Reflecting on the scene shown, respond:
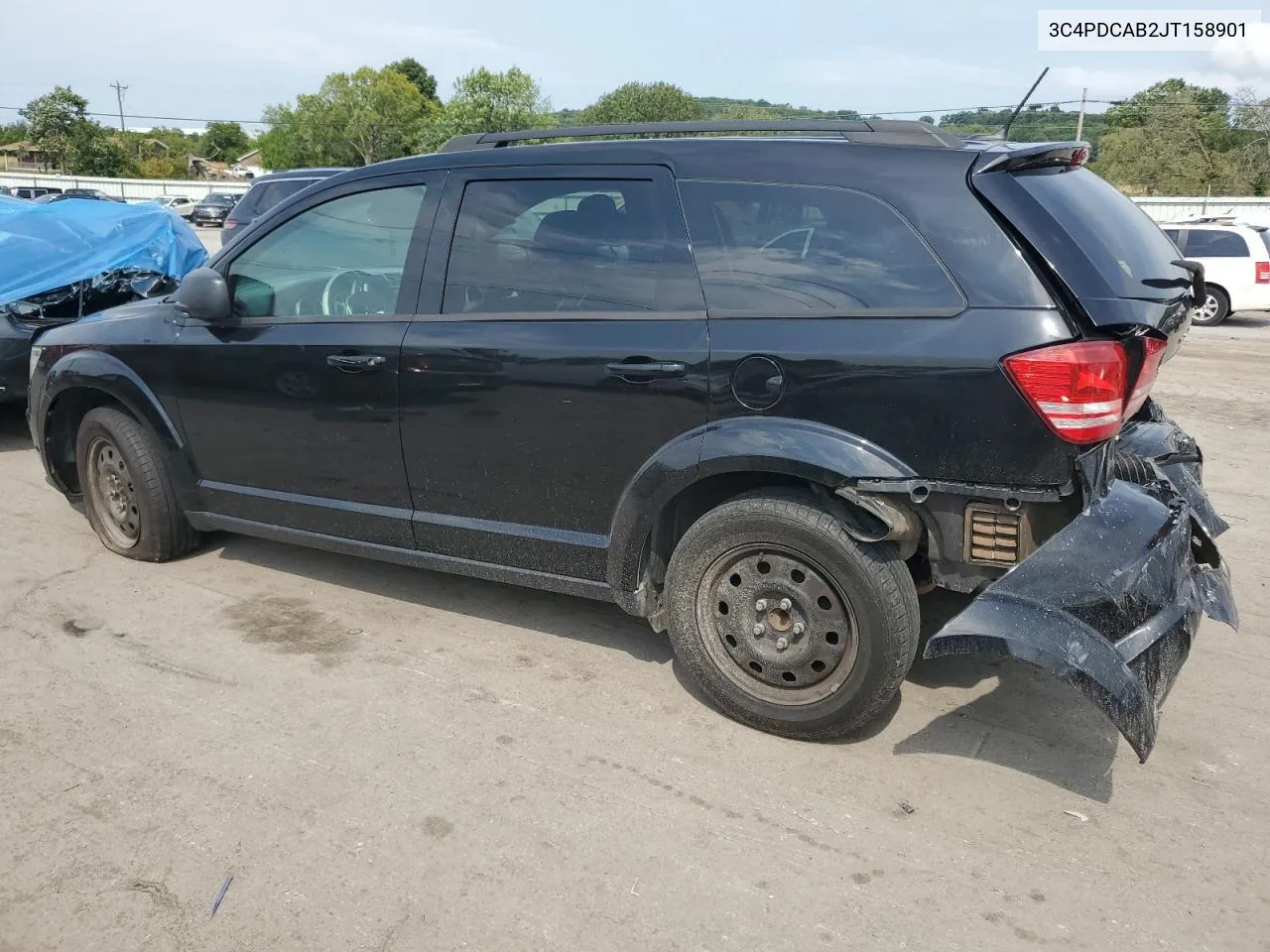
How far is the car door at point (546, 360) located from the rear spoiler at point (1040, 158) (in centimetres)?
102

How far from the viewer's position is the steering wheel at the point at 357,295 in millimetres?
4102

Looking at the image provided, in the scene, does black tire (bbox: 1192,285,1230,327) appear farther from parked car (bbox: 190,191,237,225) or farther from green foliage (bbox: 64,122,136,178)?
green foliage (bbox: 64,122,136,178)

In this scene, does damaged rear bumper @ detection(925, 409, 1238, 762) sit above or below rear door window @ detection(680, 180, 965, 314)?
below

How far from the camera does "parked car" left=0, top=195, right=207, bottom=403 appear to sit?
7332 mm

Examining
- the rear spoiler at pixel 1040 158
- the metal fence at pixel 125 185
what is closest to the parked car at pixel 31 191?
the metal fence at pixel 125 185

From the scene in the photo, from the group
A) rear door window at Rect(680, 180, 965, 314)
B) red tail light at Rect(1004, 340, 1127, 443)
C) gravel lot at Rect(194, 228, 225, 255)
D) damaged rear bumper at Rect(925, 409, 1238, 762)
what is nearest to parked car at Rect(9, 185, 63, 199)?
gravel lot at Rect(194, 228, 225, 255)

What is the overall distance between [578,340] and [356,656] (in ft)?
5.19

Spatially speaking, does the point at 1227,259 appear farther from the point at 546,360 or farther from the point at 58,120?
the point at 58,120

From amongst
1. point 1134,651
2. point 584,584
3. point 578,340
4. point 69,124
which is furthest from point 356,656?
point 69,124

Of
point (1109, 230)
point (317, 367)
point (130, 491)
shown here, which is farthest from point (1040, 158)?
point (130, 491)

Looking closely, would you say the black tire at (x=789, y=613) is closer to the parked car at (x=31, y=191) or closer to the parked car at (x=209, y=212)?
the parked car at (x=31, y=191)

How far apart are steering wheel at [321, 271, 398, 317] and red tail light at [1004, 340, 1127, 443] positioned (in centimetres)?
239

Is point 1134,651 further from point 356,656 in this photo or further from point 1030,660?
point 356,656

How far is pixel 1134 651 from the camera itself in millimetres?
2914
